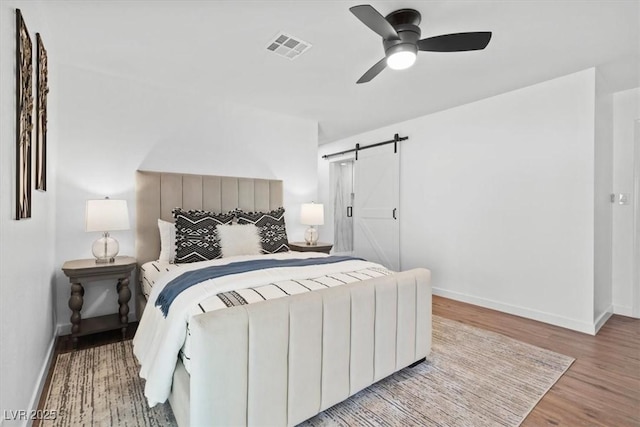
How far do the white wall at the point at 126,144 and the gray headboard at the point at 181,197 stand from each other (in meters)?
0.12

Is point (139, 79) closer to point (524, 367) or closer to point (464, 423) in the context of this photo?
point (464, 423)

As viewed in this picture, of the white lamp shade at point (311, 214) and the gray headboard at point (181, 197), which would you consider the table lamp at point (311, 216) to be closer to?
the white lamp shade at point (311, 214)

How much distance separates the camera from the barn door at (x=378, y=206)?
189 inches

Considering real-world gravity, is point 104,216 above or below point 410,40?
below

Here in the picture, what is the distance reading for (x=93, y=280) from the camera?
2.58 m

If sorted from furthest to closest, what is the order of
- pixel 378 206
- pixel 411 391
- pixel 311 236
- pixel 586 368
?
1. pixel 378 206
2. pixel 311 236
3. pixel 586 368
4. pixel 411 391

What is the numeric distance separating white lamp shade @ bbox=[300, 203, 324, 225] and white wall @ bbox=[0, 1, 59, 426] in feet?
8.58

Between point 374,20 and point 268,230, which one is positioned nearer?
point 374,20

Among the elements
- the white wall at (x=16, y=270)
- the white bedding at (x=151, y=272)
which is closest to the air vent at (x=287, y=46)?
the white wall at (x=16, y=270)

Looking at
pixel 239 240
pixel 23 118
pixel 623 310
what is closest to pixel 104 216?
pixel 239 240

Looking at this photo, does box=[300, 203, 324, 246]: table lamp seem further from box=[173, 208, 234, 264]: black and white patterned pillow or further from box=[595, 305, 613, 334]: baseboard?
box=[595, 305, 613, 334]: baseboard

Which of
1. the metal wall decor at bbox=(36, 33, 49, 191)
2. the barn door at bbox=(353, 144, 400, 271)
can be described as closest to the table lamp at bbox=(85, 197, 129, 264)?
the metal wall decor at bbox=(36, 33, 49, 191)

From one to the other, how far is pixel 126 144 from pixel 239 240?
1580 millimetres

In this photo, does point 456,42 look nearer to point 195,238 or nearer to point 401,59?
point 401,59
